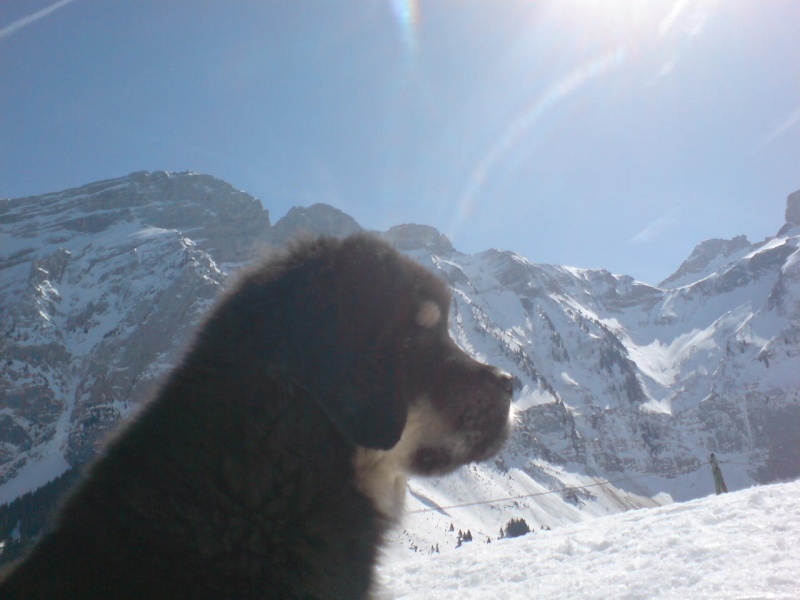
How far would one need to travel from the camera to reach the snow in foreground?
457 cm

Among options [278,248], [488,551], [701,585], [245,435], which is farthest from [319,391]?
[488,551]

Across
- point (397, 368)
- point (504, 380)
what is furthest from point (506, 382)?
point (397, 368)

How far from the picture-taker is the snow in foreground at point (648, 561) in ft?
15.0

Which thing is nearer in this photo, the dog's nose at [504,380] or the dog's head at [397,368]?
the dog's head at [397,368]

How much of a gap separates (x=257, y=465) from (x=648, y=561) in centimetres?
474

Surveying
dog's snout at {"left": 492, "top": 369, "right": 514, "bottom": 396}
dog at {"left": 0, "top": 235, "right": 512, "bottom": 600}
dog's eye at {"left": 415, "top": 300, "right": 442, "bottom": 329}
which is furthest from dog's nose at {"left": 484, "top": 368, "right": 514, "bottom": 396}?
dog at {"left": 0, "top": 235, "right": 512, "bottom": 600}

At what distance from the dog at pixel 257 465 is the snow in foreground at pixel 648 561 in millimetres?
772

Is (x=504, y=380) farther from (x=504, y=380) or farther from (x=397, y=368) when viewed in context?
(x=397, y=368)

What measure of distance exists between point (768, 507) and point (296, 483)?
678 cm

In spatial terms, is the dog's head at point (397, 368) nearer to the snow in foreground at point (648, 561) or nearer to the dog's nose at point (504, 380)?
the dog's nose at point (504, 380)

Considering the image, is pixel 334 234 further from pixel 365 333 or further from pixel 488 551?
pixel 488 551

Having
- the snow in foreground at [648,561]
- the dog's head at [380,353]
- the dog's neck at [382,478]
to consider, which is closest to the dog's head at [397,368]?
the dog's head at [380,353]

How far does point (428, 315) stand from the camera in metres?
3.61

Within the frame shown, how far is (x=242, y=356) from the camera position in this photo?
9.47 feet
